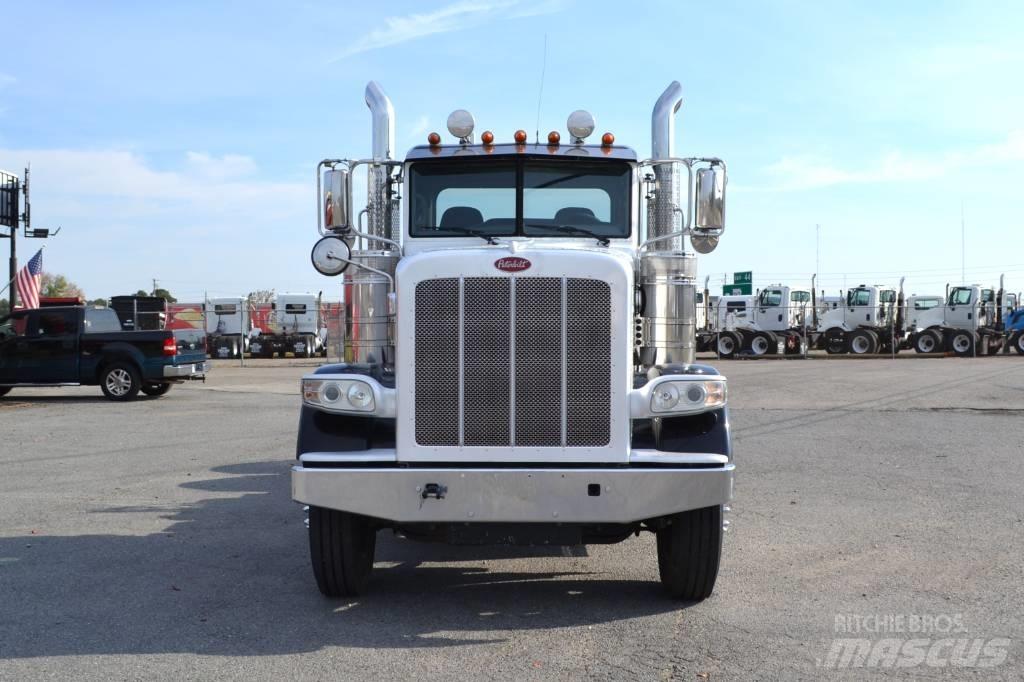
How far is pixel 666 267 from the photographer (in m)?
6.71

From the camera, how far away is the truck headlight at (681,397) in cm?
539

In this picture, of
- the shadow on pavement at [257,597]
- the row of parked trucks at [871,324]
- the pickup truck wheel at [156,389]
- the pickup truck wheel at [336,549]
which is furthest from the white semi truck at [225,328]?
the pickup truck wheel at [336,549]

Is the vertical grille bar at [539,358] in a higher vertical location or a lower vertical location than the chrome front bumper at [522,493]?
higher

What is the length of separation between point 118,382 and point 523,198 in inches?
601

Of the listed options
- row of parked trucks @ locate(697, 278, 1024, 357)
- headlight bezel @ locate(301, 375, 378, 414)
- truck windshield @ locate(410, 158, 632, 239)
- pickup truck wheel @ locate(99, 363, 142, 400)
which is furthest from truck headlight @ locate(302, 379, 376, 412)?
row of parked trucks @ locate(697, 278, 1024, 357)

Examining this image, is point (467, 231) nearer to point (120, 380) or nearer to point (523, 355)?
point (523, 355)

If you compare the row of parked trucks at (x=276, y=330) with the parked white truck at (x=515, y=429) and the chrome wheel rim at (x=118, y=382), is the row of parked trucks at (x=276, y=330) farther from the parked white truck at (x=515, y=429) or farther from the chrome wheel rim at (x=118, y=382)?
the parked white truck at (x=515, y=429)

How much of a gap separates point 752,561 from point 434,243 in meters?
3.00

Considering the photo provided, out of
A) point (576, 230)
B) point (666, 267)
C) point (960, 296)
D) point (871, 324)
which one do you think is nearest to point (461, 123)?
point (576, 230)

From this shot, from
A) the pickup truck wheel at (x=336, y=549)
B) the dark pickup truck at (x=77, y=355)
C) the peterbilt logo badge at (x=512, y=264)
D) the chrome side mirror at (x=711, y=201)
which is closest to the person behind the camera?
the peterbilt logo badge at (x=512, y=264)

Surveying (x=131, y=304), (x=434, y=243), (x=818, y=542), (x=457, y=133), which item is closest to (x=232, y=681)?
(x=434, y=243)

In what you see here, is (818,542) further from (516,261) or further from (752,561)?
(516,261)

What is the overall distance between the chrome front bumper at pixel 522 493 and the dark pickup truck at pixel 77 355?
16.0m

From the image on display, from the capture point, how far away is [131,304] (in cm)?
3328
